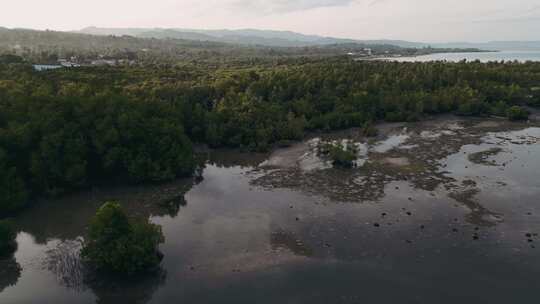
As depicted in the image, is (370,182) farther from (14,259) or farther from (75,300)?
(14,259)

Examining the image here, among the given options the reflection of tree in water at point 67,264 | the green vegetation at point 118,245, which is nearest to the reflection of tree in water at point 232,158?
the reflection of tree in water at point 67,264

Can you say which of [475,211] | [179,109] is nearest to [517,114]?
[475,211]

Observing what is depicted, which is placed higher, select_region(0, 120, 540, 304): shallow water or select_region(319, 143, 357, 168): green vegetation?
select_region(319, 143, 357, 168): green vegetation

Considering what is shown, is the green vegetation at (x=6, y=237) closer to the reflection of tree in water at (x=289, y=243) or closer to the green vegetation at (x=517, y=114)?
the reflection of tree in water at (x=289, y=243)

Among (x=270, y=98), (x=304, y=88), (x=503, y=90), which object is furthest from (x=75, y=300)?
(x=503, y=90)

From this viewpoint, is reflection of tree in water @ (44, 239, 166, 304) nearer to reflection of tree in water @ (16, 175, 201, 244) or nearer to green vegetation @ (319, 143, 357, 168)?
reflection of tree in water @ (16, 175, 201, 244)

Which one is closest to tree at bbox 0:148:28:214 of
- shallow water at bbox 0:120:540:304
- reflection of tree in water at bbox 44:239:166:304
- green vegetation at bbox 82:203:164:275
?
shallow water at bbox 0:120:540:304
